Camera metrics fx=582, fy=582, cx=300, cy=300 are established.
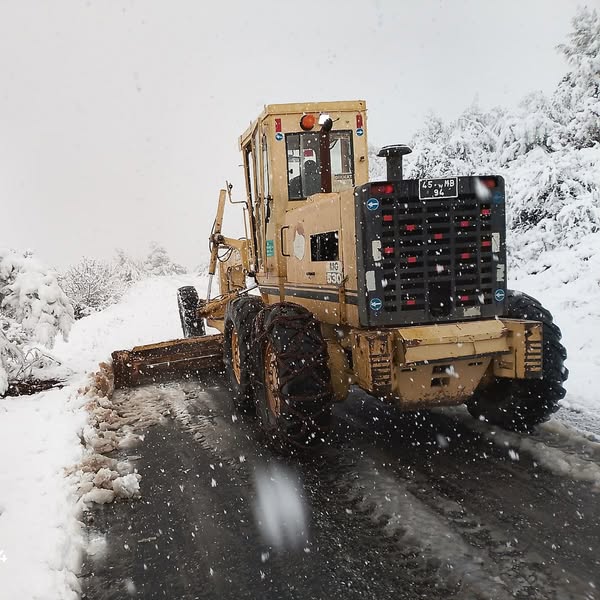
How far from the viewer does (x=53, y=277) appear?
28.4 feet

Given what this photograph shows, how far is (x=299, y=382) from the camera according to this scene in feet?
15.4

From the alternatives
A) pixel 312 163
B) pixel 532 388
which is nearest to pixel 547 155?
pixel 312 163

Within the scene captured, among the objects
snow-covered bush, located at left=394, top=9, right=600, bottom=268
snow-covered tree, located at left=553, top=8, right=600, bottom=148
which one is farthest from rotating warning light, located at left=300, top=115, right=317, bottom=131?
snow-covered tree, located at left=553, top=8, right=600, bottom=148

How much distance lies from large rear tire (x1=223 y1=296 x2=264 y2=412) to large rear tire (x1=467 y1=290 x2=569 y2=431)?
2350 mm

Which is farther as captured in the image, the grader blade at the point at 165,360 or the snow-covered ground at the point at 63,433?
the grader blade at the point at 165,360

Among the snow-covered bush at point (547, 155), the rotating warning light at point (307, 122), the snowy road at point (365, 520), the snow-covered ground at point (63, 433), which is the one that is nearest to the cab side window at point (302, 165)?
the rotating warning light at point (307, 122)

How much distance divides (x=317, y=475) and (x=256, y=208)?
150 inches

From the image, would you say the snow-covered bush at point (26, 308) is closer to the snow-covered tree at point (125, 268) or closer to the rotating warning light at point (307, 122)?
the rotating warning light at point (307, 122)

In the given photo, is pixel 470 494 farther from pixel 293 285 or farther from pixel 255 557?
pixel 293 285

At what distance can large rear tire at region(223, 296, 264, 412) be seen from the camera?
20.0ft

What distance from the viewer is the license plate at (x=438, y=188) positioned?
15.0 feet

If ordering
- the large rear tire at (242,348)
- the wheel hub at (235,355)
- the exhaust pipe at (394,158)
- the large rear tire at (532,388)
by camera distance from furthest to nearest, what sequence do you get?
the wheel hub at (235,355), the large rear tire at (242,348), the large rear tire at (532,388), the exhaust pipe at (394,158)

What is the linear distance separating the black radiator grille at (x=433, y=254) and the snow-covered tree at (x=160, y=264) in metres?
44.4

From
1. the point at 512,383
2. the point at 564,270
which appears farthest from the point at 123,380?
the point at 564,270
